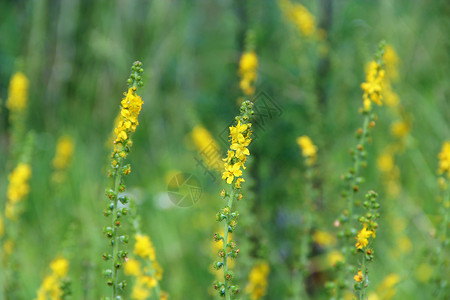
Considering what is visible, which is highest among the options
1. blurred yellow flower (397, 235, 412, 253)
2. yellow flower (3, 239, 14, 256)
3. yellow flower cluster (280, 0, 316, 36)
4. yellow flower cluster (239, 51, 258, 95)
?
yellow flower cluster (280, 0, 316, 36)

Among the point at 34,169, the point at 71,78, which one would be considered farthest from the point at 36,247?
the point at 71,78

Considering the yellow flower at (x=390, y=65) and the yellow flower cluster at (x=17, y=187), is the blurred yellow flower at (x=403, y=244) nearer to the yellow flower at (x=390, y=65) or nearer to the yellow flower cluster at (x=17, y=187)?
the yellow flower at (x=390, y=65)

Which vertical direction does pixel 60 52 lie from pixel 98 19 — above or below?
below

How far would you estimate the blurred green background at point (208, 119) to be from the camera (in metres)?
3.18

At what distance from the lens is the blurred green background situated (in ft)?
10.4

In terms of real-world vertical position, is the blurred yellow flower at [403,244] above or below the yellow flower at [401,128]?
below

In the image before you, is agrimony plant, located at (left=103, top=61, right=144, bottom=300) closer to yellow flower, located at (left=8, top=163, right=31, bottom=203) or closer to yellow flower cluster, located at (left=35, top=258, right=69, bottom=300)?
yellow flower cluster, located at (left=35, top=258, right=69, bottom=300)

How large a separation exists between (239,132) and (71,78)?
4022 millimetres

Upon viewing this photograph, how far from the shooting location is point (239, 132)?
4.35 ft

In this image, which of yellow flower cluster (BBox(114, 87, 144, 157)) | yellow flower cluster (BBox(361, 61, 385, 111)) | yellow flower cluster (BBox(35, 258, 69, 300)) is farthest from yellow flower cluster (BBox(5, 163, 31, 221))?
yellow flower cluster (BBox(361, 61, 385, 111))

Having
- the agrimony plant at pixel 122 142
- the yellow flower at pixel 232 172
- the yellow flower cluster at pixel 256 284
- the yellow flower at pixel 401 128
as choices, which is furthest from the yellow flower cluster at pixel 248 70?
the yellow flower at pixel 401 128

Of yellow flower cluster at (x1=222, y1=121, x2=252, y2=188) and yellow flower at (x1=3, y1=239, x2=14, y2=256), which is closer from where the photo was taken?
yellow flower cluster at (x1=222, y1=121, x2=252, y2=188)

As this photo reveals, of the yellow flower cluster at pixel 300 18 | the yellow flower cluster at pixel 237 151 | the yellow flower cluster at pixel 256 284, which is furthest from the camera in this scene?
the yellow flower cluster at pixel 300 18

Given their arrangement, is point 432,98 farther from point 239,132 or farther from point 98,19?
point 239,132
